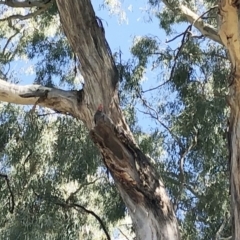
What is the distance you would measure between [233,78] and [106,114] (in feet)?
2.27

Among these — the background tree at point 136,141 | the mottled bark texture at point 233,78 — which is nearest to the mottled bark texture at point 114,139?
the mottled bark texture at point 233,78

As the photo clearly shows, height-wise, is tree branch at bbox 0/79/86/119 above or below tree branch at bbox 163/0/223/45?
below

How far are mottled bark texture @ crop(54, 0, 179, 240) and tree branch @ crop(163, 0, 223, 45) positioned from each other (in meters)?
1.83

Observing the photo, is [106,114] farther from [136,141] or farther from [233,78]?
[136,141]

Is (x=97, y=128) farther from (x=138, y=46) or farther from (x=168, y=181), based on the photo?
(x=138, y=46)

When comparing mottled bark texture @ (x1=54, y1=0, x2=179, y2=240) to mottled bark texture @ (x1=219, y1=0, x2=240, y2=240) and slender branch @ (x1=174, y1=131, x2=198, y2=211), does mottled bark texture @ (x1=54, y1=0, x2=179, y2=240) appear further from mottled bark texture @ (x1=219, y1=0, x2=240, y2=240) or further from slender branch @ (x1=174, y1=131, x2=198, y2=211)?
slender branch @ (x1=174, y1=131, x2=198, y2=211)

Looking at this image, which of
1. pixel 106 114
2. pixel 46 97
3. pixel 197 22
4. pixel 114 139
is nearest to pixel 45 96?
pixel 46 97

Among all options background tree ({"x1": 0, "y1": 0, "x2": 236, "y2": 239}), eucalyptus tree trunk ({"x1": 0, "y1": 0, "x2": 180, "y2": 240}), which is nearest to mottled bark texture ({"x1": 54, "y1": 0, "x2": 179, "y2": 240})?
eucalyptus tree trunk ({"x1": 0, "y1": 0, "x2": 180, "y2": 240})

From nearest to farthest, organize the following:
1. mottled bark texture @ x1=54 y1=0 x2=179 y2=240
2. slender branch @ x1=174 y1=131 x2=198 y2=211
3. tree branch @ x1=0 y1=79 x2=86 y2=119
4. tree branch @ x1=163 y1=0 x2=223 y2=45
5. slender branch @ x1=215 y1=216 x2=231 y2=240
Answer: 1. mottled bark texture @ x1=54 y1=0 x2=179 y2=240
2. tree branch @ x1=0 y1=79 x2=86 y2=119
3. slender branch @ x1=215 y1=216 x2=231 y2=240
4. slender branch @ x1=174 y1=131 x2=198 y2=211
5. tree branch @ x1=163 y1=0 x2=223 y2=45

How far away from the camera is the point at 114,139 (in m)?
3.05

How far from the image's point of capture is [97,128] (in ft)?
9.99

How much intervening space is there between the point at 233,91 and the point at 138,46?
313cm

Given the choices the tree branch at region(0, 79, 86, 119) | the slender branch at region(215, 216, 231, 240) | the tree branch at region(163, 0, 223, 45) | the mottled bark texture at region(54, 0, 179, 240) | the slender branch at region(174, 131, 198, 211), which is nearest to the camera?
the mottled bark texture at region(54, 0, 179, 240)

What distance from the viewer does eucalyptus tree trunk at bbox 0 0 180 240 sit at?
2.99 meters
